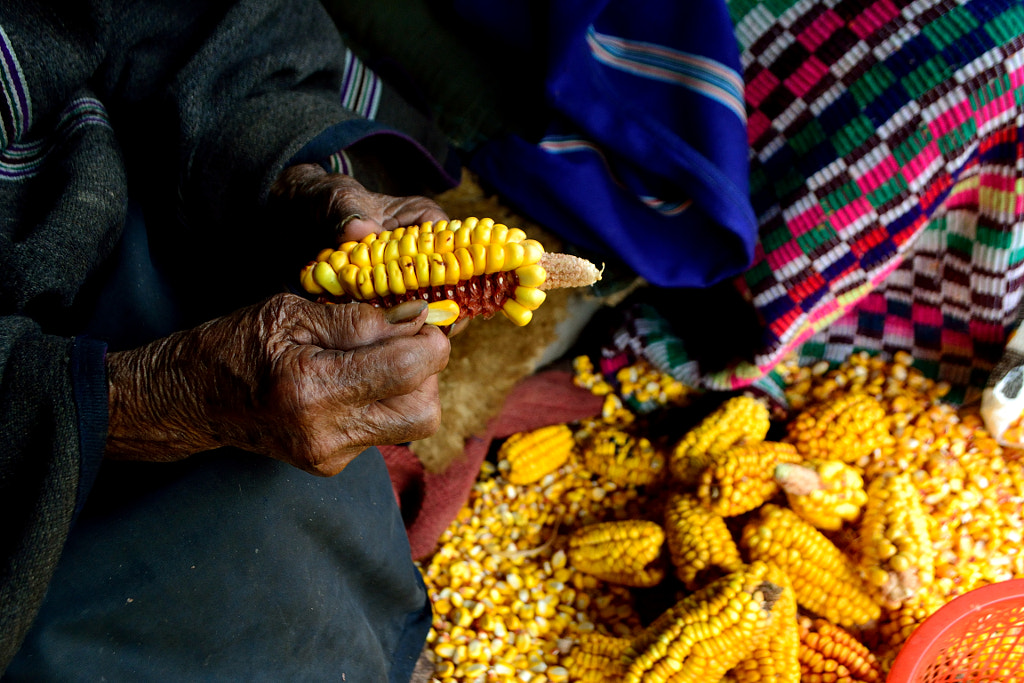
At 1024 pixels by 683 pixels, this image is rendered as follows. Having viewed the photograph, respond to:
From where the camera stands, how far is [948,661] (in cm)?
138

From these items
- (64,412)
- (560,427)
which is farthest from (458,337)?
(64,412)

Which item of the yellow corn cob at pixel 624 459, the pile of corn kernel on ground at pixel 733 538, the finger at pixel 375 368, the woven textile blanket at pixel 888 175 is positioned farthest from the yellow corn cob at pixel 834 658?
the finger at pixel 375 368

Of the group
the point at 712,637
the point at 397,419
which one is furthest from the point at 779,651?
the point at 397,419

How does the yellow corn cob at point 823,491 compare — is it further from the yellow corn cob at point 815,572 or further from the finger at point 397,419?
the finger at point 397,419

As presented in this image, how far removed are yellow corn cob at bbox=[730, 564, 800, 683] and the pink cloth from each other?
81 centimetres

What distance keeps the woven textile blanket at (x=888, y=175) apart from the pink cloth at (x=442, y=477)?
57 cm

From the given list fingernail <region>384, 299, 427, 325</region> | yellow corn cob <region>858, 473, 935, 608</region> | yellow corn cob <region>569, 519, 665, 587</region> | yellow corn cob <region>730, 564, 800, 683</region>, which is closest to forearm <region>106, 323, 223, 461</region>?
fingernail <region>384, 299, 427, 325</region>

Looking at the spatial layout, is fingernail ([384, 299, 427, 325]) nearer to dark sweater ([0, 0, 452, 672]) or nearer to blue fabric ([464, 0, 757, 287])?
dark sweater ([0, 0, 452, 672])

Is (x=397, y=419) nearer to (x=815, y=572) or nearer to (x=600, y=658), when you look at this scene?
(x=600, y=658)

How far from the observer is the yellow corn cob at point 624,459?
6.40 feet

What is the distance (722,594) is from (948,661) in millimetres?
454

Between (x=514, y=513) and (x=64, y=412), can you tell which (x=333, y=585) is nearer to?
(x=64, y=412)

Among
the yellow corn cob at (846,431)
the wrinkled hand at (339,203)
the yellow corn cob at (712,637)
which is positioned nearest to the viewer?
the wrinkled hand at (339,203)

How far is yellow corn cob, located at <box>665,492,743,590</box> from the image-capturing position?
1560 millimetres
